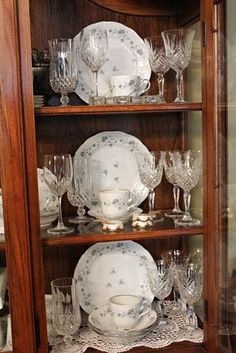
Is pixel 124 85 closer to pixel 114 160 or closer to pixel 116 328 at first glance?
pixel 114 160

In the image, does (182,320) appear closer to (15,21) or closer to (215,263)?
(215,263)

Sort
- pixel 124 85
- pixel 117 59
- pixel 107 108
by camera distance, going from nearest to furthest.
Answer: pixel 107 108
pixel 124 85
pixel 117 59

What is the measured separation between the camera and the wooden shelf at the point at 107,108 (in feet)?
3.39

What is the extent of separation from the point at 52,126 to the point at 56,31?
27cm

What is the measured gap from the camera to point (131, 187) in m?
1.32

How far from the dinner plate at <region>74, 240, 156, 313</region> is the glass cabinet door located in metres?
0.24

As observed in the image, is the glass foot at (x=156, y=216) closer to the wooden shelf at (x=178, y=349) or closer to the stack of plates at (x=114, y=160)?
the stack of plates at (x=114, y=160)

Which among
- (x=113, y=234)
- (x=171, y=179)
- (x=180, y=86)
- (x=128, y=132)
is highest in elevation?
(x=180, y=86)

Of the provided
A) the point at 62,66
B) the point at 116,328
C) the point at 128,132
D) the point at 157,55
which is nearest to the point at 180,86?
the point at 157,55

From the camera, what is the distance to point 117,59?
1286 millimetres

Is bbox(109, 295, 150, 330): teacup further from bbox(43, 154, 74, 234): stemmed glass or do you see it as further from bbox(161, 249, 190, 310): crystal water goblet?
bbox(43, 154, 74, 234): stemmed glass

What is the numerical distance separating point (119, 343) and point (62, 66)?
71 centimetres

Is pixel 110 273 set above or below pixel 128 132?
below

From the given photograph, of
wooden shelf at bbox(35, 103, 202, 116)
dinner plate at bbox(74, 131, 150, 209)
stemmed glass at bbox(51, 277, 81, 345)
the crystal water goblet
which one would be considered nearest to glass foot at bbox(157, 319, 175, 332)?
the crystal water goblet
